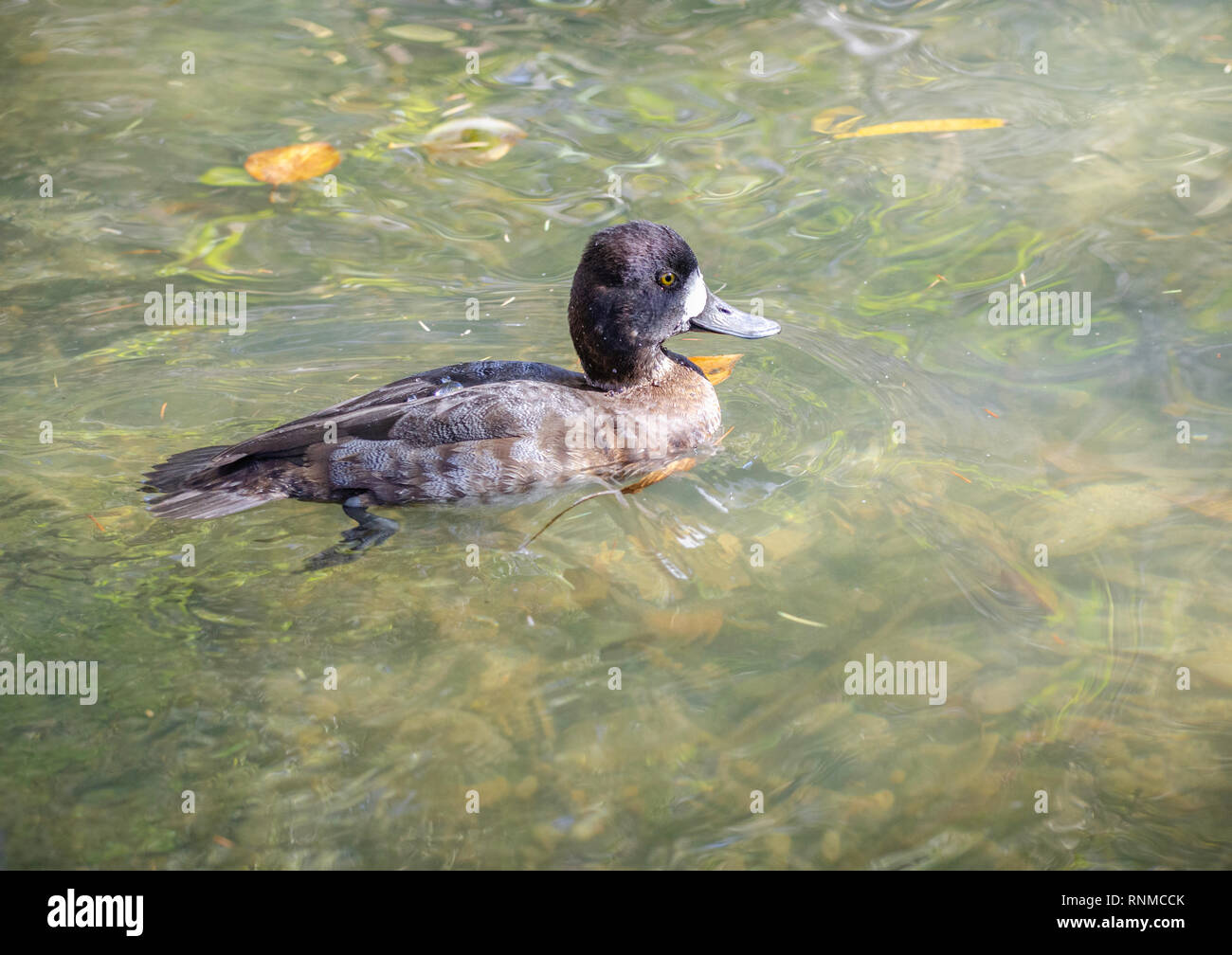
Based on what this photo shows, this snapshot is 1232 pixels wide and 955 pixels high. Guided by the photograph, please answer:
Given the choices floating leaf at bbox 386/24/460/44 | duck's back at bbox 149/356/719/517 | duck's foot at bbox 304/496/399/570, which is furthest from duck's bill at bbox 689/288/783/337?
floating leaf at bbox 386/24/460/44

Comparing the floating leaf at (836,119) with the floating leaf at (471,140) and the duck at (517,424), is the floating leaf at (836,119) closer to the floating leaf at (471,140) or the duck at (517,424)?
the floating leaf at (471,140)

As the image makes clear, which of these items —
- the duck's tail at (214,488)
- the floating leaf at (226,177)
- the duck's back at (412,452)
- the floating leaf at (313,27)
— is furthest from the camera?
the floating leaf at (313,27)

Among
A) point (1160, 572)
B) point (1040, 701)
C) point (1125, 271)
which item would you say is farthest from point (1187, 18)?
point (1040, 701)

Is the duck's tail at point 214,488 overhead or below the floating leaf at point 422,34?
below

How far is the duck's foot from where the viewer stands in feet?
15.8

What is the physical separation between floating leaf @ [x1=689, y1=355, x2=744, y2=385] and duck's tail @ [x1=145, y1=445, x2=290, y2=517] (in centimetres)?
237

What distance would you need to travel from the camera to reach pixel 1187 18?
8570mm

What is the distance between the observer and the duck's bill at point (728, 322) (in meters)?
5.77

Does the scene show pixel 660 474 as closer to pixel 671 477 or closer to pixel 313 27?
pixel 671 477

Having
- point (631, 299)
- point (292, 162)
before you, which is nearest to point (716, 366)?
point (631, 299)

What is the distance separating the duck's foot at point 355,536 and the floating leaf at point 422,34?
5.27 meters

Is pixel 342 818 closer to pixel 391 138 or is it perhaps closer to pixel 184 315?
pixel 184 315

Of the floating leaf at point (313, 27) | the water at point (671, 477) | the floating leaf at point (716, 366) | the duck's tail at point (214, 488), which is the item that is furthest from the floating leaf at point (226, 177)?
the floating leaf at point (716, 366)
